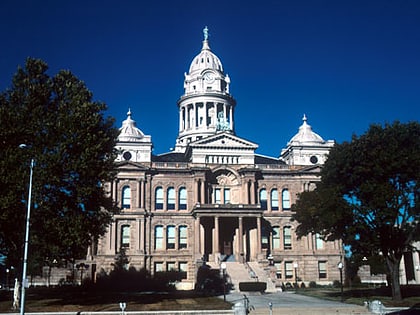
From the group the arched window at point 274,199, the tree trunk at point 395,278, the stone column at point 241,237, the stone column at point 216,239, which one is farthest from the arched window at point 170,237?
the tree trunk at point 395,278

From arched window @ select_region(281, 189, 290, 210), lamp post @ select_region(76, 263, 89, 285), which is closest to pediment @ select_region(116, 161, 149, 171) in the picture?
lamp post @ select_region(76, 263, 89, 285)

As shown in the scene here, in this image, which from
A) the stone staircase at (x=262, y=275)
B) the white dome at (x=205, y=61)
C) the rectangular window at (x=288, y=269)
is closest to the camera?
the stone staircase at (x=262, y=275)

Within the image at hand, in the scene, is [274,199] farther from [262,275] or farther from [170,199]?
[262,275]

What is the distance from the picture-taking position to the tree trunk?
38531 millimetres

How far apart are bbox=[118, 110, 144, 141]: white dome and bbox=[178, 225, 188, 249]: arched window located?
13.9m

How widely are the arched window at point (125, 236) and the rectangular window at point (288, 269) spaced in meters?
20.6

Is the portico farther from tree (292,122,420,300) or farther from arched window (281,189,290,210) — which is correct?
tree (292,122,420,300)

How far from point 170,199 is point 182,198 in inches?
62.3

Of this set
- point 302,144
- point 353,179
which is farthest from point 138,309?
point 302,144

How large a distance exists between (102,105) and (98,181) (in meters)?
5.50

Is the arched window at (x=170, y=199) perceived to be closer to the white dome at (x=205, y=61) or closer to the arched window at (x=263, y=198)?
the arched window at (x=263, y=198)

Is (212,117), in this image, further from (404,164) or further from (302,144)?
(404,164)

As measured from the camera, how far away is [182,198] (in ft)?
227

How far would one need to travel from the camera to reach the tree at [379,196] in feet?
133
